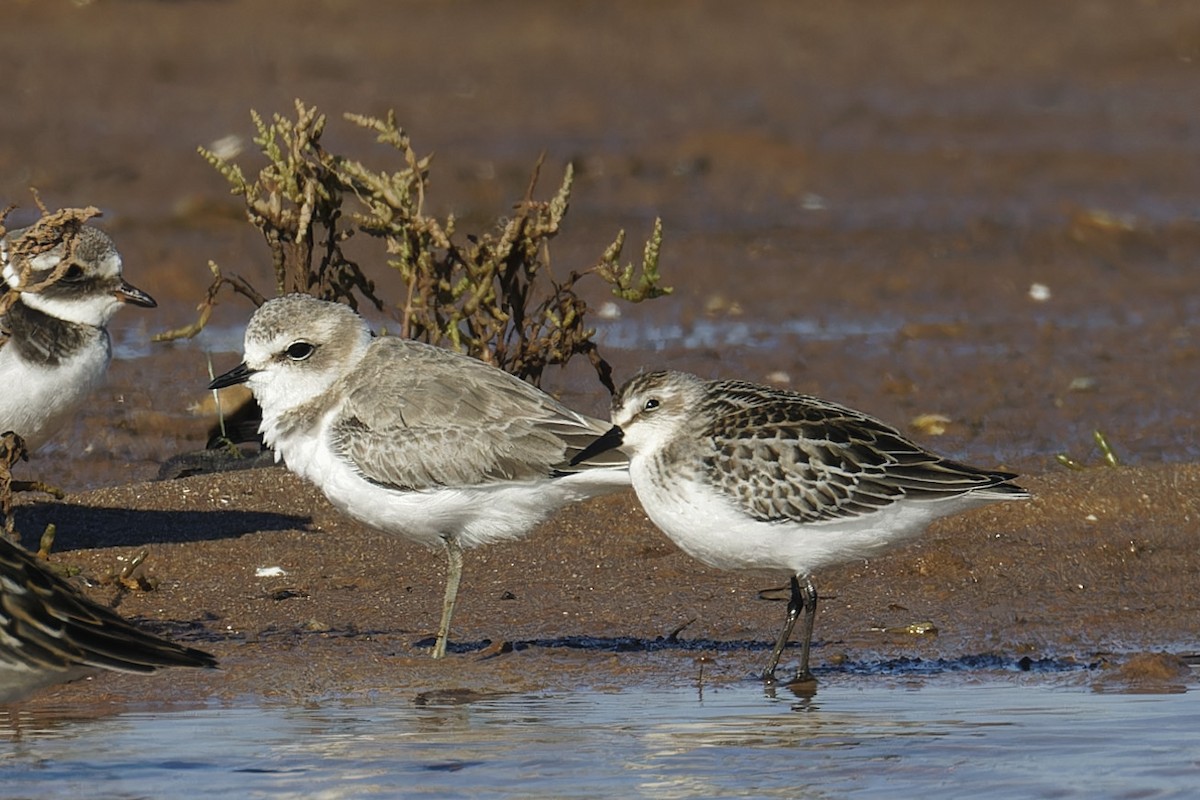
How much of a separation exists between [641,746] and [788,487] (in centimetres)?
119

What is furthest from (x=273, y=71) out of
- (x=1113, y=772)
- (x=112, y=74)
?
(x=1113, y=772)

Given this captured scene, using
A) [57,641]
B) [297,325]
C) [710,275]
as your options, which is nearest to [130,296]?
[297,325]

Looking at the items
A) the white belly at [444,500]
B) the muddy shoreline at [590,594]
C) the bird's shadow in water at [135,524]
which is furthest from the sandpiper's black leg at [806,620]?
the bird's shadow in water at [135,524]

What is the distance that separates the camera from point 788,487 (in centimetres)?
Answer: 766

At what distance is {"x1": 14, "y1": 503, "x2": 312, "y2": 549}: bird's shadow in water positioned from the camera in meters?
9.68

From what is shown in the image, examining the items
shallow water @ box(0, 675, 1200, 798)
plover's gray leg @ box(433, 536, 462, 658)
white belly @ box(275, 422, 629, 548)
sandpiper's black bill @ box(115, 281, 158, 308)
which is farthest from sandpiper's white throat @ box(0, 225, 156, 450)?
shallow water @ box(0, 675, 1200, 798)

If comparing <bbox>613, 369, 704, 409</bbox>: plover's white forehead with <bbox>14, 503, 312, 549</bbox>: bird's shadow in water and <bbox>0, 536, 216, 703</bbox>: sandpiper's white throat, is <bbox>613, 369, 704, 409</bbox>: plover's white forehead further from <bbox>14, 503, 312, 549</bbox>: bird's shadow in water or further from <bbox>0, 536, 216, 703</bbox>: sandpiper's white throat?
<bbox>14, 503, 312, 549</bbox>: bird's shadow in water

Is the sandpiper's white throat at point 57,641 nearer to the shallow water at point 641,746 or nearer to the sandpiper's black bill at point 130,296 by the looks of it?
the shallow water at point 641,746

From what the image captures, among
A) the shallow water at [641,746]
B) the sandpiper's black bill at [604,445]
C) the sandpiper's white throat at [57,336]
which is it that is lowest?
the shallow water at [641,746]

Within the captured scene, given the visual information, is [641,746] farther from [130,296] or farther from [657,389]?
[130,296]

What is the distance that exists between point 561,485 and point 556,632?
70cm

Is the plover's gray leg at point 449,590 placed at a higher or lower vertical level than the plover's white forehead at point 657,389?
lower

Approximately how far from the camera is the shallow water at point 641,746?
6660mm

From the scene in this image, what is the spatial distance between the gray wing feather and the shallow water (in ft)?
3.06
